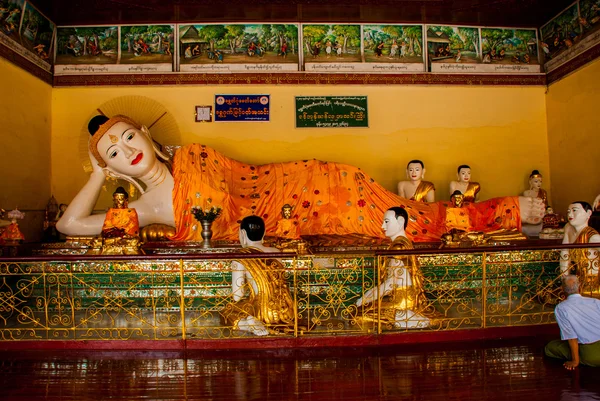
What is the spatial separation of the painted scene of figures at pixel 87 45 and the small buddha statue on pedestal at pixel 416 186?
4354 mm

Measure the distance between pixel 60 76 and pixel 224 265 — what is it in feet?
13.9

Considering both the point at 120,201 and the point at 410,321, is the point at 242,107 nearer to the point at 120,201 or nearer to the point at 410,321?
the point at 120,201

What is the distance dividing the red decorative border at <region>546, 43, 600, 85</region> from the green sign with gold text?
2.76 metres

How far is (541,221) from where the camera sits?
543 cm

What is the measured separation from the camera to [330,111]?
679cm

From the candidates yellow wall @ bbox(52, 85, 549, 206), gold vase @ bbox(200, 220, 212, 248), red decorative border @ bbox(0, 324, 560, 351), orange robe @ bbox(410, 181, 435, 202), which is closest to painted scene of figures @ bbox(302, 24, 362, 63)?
yellow wall @ bbox(52, 85, 549, 206)

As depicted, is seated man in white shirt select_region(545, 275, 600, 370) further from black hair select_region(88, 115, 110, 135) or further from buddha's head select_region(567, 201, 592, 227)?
black hair select_region(88, 115, 110, 135)

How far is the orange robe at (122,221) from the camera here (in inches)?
183

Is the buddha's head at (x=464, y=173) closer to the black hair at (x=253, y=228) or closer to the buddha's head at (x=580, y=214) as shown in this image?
the buddha's head at (x=580, y=214)

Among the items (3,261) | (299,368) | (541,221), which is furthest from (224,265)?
(541,221)

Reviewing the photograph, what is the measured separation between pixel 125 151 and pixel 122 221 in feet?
3.24

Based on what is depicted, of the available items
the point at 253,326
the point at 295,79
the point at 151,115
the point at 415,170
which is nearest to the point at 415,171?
the point at 415,170

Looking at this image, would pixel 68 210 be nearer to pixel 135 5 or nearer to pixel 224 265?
pixel 224 265

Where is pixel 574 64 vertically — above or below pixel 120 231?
above
